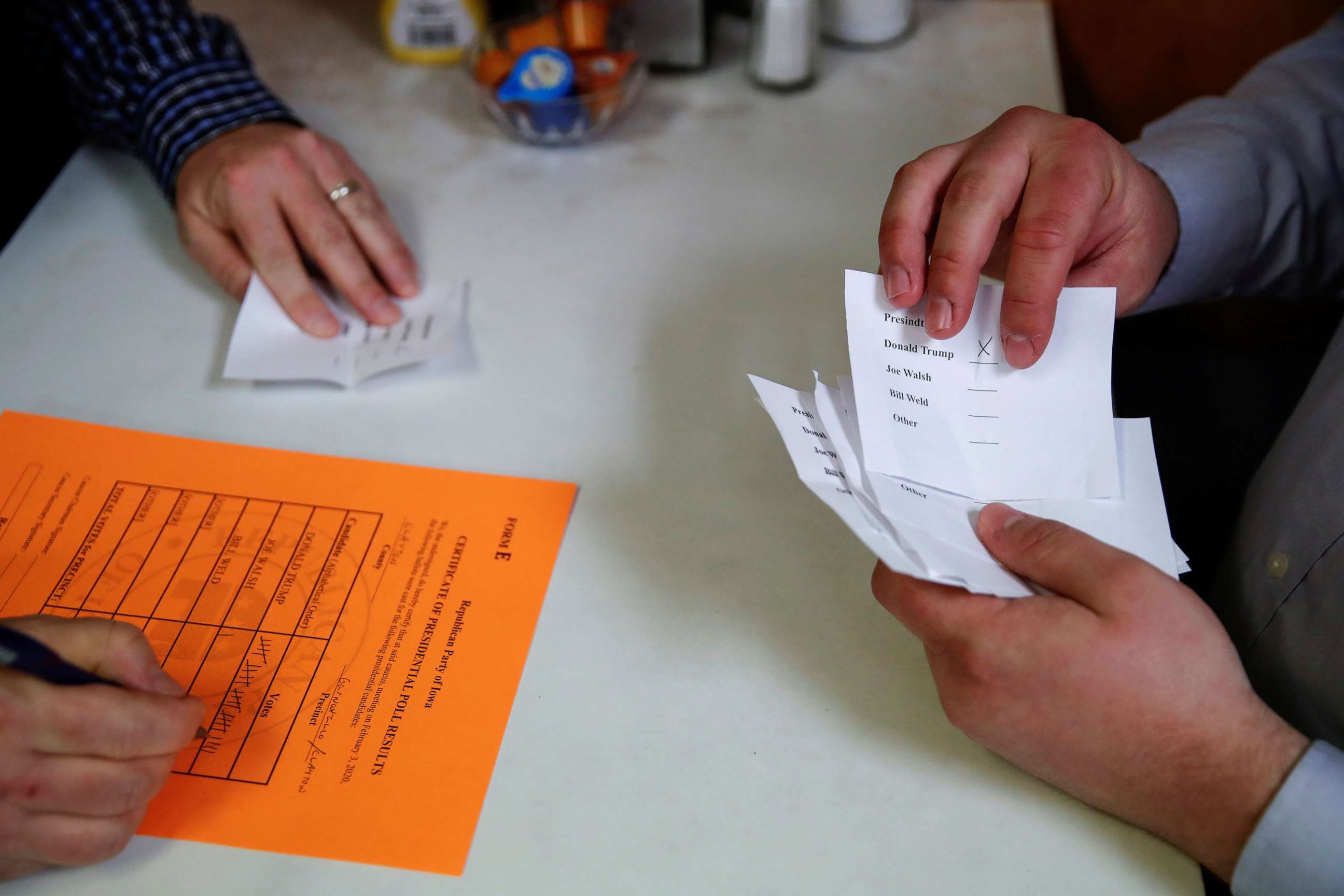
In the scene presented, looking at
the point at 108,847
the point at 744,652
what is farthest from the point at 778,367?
the point at 108,847

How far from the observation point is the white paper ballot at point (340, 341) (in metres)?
0.81

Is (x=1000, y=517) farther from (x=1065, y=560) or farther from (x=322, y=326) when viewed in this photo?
(x=322, y=326)

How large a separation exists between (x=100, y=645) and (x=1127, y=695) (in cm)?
58

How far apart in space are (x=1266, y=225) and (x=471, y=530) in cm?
76

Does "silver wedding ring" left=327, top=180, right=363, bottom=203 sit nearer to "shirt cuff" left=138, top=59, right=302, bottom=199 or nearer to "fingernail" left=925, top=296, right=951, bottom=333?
"shirt cuff" left=138, top=59, right=302, bottom=199

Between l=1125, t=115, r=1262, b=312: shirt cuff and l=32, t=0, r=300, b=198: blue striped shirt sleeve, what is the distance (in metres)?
0.83

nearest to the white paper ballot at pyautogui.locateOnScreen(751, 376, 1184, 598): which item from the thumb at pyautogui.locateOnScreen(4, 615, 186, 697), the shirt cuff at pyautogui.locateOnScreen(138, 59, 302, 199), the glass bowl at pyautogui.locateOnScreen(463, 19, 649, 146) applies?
the thumb at pyautogui.locateOnScreen(4, 615, 186, 697)

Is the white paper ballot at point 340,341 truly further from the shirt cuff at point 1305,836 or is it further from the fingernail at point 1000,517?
the shirt cuff at point 1305,836

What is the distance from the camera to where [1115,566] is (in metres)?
0.55

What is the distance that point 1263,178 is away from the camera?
Result: 2.92 feet

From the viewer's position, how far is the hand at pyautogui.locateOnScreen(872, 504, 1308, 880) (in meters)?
0.54

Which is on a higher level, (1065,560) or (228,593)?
(1065,560)

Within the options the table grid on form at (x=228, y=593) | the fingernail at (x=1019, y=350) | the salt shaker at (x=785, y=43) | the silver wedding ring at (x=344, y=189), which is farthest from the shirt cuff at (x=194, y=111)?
the fingernail at (x=1019, y=350)

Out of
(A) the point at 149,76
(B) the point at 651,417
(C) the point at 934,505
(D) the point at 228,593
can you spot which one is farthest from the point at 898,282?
(A) the point at 149,76
